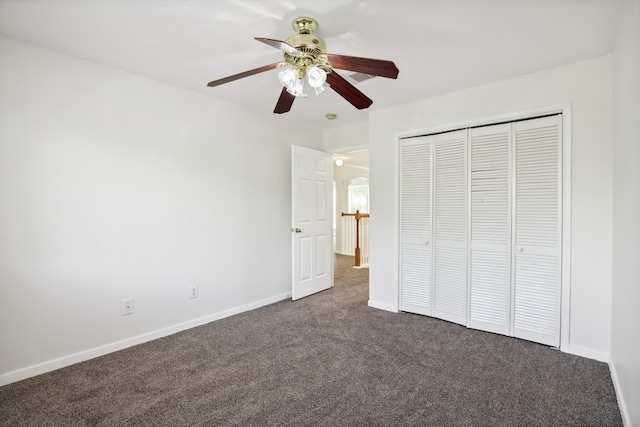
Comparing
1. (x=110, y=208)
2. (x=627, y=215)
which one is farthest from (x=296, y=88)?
(x=627, y=215)

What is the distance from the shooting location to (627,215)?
1854mm

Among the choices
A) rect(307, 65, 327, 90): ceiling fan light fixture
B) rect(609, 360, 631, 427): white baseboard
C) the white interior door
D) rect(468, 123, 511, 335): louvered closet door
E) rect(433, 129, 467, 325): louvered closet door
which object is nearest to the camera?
rect(609, 360, 631, 427): white baseboard

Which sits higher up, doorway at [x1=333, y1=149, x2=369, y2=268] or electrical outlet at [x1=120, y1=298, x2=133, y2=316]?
doorway at [x1=333, y1=149, x2=369, y2=268]

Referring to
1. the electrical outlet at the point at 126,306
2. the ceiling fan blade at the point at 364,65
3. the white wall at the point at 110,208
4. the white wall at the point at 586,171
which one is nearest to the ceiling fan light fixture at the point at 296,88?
the ceiling fan blade at the point at 364,65

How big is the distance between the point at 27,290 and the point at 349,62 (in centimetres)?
268

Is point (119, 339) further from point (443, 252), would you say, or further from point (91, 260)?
point (443, 252)

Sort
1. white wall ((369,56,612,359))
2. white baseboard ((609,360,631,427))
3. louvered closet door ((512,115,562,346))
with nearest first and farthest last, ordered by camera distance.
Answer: white baseboard ((609,360,631,427))
white wall ((369,56,612,359))
louvered closet door ((512,115,562,346))

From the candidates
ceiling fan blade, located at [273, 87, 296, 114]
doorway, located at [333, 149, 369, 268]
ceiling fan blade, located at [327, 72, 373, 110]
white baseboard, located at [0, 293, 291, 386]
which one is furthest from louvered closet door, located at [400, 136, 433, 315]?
doorway, located at [333, 149, 369, 268]

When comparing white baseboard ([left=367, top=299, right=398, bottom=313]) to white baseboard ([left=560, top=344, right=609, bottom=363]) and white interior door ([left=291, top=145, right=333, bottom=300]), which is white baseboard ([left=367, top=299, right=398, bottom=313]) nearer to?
white interior door ([left=291, top=145, right=333, bottom=300])

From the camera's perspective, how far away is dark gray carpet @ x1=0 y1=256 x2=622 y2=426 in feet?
5.99

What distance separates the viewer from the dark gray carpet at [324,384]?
1825 mm

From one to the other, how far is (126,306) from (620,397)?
3574 mm

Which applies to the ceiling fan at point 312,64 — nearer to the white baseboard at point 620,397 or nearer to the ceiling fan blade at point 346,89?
the ceiling fan blade at point 346,89

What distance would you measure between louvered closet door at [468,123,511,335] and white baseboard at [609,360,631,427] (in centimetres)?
77
